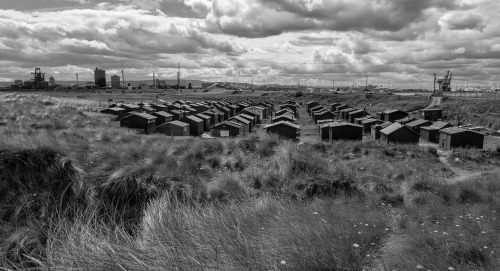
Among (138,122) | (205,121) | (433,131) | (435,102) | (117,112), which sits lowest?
(433,131)

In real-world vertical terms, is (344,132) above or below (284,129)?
below

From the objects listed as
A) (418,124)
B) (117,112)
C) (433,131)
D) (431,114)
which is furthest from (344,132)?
(431,114)

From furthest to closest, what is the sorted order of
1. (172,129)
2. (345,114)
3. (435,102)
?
(435,102), (345,114), (172,129)

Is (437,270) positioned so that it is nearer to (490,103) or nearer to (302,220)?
(302,220)

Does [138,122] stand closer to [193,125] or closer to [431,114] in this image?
[193,125]

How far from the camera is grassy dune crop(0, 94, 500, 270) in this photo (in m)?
4.54

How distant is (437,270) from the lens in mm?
4445

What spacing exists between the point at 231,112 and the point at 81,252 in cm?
6811

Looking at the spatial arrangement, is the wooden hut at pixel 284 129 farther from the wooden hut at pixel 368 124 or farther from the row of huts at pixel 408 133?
the wooden hut at pixel 368 124

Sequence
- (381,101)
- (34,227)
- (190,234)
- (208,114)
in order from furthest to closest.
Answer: (381,101), (208,114), (34,227), (190,234)

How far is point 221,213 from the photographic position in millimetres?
5895

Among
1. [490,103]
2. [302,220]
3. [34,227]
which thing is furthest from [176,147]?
[490,103]

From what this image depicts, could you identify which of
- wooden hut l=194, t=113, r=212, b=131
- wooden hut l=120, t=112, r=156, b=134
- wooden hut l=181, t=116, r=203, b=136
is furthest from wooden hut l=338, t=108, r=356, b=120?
wooden hut l=120, t=112, r=156, b=134

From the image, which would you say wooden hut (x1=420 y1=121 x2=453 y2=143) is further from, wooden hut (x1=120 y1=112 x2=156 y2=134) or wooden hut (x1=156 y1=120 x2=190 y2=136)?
wooden hut (x1=120 y1=112 x2=156 y2=134)
